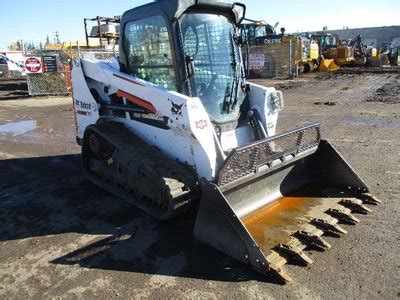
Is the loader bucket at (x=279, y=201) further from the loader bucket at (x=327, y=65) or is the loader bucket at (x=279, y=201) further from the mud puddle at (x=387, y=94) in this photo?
the loader bucket at (x=327, y=65)

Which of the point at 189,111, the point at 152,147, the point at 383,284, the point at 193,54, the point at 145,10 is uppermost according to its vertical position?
the point at 145,10

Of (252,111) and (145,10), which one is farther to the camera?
(252,111)

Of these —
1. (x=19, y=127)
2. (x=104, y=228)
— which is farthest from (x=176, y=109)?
(x=19, y=127)

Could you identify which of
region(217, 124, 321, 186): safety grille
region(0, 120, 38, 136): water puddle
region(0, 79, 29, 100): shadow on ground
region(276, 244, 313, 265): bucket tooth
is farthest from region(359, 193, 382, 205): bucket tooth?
region(0, 79, 29, 100): shadow on ground

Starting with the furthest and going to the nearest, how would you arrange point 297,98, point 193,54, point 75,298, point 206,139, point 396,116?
point 297,98 < point 396,116 < point 193,54 < point 206,139 < point 75,298

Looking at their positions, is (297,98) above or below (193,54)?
below

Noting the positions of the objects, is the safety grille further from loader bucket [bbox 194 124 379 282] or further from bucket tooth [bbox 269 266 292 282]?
bucket tooth [bbox 269 266 292 282]

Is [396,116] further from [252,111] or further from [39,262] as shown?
[39,262]

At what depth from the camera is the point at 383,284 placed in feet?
11.4

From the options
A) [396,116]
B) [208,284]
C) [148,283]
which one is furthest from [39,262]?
[396,116]

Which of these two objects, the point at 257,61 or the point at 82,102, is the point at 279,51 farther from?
Answer: the point at 82,102

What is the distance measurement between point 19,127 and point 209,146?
8.78 metres

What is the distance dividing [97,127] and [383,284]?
4051 mm

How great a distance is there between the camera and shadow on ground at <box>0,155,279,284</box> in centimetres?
387
